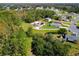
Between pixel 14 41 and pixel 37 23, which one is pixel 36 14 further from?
pixel 14 41

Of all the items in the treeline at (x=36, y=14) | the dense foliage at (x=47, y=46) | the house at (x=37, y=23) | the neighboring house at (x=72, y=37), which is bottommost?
the dense foliage at (x=47, y=46)

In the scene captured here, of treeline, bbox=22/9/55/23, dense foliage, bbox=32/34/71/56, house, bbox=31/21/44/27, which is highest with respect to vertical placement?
treeline, bbox=22/9/55/23

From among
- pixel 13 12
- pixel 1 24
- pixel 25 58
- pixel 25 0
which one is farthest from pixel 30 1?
pixel 25 58

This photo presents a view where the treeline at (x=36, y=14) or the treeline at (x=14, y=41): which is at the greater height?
the treeline at (x=36, y=14)

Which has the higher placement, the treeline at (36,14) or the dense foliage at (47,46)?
the treeline at (36,14)

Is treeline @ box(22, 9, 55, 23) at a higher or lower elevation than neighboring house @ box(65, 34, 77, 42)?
higher

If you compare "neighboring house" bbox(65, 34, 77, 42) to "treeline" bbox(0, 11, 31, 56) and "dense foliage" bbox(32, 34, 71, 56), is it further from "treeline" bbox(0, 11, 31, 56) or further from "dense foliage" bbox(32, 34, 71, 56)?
"treeline" bbox(0, 11, 31, 56)

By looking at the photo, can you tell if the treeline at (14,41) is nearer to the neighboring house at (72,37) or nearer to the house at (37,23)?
the house at (37,23)

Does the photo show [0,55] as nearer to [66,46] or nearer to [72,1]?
[66,46]

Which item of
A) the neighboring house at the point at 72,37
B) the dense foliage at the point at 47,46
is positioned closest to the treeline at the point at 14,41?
the dense foliage at the point at 47,46

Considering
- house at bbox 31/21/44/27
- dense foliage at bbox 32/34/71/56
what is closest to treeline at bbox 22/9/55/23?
house at bbox 31/21/44/27

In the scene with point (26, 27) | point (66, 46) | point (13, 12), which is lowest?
point (66, 46)
